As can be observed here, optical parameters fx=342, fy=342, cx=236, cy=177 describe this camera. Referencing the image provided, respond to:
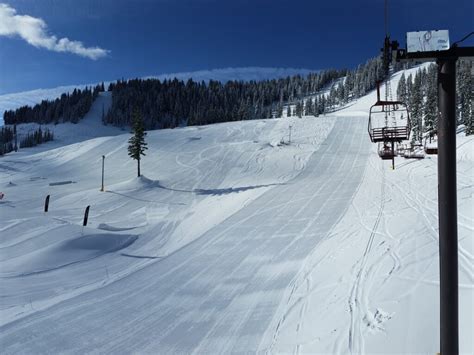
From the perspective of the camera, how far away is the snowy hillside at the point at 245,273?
6891 millimetres

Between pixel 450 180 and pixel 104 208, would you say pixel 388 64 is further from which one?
pixel 104 208

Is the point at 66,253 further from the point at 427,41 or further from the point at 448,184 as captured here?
the point at 427,41

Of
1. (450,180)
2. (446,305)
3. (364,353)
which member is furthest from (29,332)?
(450,180)

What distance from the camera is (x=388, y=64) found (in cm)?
430

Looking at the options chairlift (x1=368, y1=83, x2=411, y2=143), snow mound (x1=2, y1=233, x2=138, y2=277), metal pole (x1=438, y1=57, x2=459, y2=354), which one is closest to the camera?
metal pole (x1=438, y1=57, x2=459, y2=354)

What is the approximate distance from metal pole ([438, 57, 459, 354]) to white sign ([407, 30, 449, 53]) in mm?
164

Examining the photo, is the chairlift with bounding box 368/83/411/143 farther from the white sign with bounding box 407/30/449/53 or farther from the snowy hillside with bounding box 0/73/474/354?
the white sign with bounding box 407/30/449/53

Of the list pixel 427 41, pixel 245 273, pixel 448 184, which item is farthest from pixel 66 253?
pixel 427 41

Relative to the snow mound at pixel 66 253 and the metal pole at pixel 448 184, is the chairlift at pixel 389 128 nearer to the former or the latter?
the metal pole at pixel 448 184

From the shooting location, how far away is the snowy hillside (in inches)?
271

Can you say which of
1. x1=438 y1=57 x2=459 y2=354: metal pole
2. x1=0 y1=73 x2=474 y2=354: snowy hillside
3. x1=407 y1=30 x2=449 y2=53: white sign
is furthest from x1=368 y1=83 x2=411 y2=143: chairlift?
x1=438 y1=57 x2=459 y2=354: metal pole

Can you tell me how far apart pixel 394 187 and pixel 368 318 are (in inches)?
819

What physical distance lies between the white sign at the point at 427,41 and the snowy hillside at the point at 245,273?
14.6 feet

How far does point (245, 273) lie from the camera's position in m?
11.3
